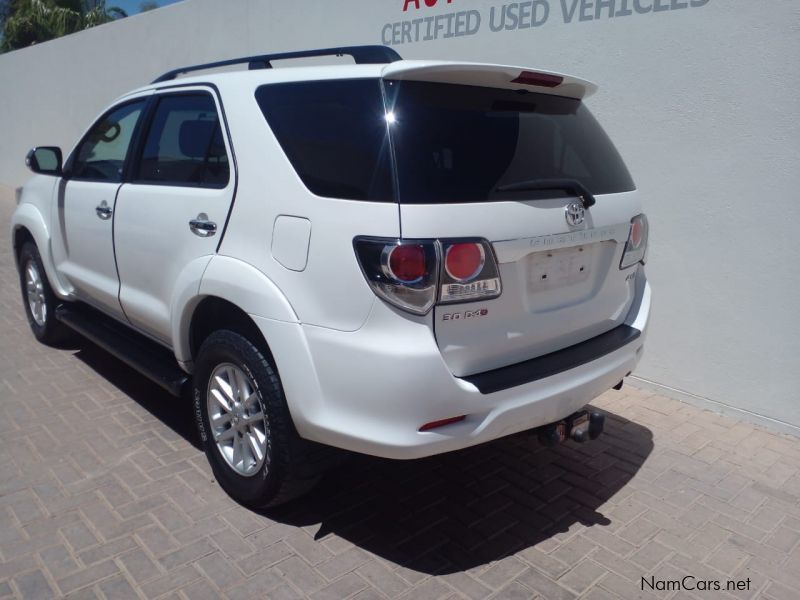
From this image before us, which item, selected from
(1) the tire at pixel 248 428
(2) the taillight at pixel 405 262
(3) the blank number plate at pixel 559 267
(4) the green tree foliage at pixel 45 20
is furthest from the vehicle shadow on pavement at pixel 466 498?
(4) the green tree foliage at pixel 45 20

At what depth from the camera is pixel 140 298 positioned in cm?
384

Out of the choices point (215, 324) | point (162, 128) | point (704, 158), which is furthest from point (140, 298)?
point (704, 158)

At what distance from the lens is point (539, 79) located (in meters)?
2.99

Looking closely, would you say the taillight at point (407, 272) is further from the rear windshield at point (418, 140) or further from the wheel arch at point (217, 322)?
the wheel arch at point (217, 322)

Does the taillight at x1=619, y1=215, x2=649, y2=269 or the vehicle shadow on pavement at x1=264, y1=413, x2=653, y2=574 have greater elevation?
the taillight at x1=619, y1=215, x2=649, y2=269

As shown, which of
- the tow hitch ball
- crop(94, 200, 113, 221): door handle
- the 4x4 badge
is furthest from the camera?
crop(94, 200, 113, 221): door handle

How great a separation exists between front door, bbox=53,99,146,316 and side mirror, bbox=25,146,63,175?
7.6 inches

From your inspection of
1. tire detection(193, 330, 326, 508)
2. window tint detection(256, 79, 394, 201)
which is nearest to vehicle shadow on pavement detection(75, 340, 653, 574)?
tire detection(193, 330, 326, 508)

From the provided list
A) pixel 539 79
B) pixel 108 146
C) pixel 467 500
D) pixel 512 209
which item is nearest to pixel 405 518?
pixel 467 500

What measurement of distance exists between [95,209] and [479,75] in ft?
8.69

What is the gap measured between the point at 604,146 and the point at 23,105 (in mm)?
15718

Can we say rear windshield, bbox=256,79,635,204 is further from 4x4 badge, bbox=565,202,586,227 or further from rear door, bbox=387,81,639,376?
4x4 badge, bbox=565,202,586,227

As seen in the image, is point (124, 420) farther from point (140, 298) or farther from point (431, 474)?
point (431, 474)

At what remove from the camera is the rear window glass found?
2.57 meters
